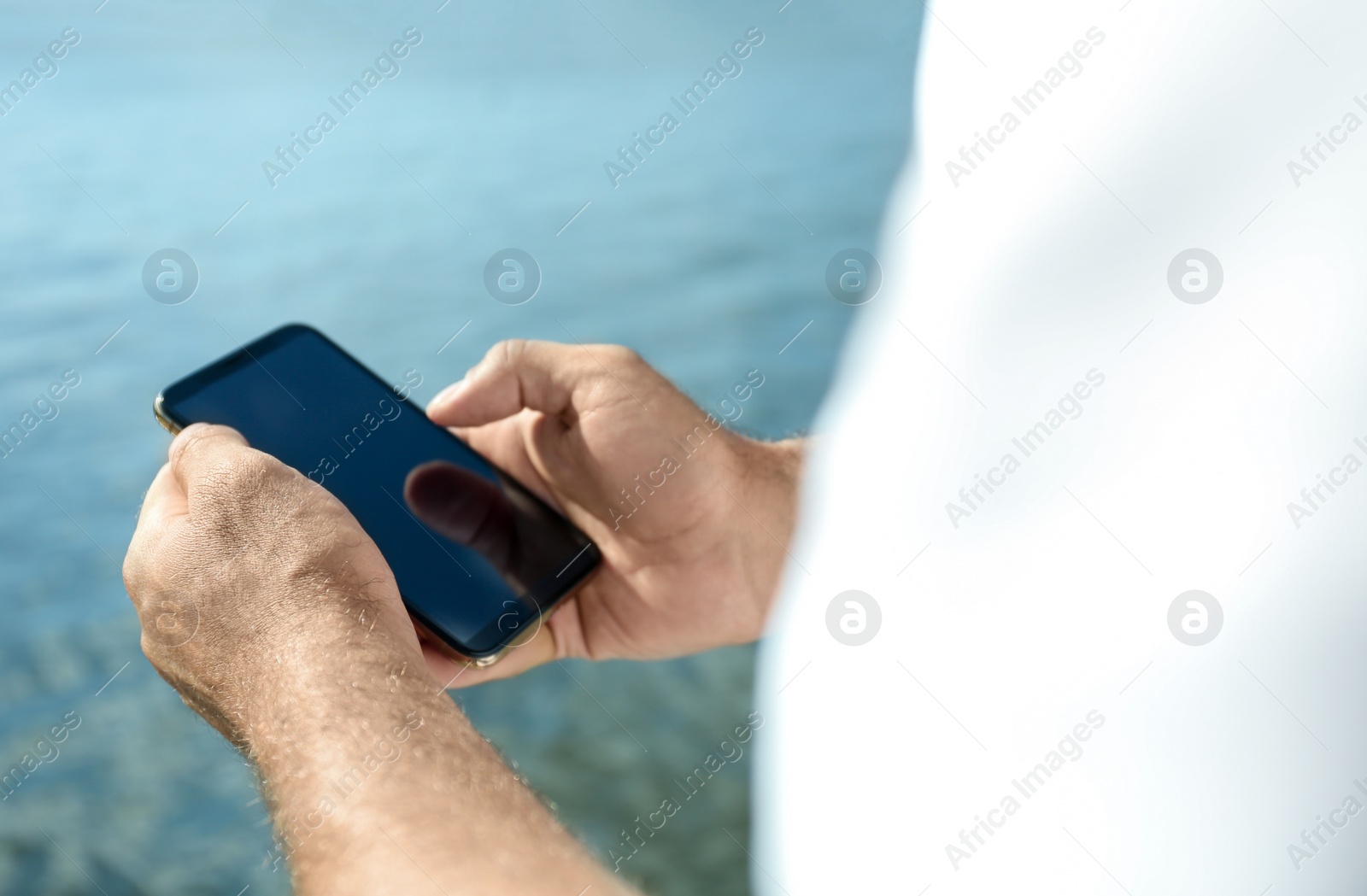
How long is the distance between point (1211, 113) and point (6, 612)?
1438mm

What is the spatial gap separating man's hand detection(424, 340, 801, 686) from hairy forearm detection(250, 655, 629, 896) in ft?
0.90

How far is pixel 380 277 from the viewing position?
1.94 m

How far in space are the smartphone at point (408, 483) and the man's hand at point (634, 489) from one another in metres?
0.05

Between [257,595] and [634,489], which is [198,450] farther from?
[634,489]

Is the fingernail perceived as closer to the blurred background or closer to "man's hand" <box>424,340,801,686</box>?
"man's hand" <box>424,340,801,686</box>

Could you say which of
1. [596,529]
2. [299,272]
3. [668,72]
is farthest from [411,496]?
[668,72]

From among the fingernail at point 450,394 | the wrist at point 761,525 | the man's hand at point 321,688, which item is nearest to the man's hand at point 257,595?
the man's hand at point 321,688

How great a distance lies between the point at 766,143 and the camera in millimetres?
2521

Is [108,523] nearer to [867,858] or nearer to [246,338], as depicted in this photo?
[246,338]

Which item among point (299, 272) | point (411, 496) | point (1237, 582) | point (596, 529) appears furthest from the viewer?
point (299, 272)

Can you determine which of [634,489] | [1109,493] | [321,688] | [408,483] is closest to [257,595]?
A: [321,688]

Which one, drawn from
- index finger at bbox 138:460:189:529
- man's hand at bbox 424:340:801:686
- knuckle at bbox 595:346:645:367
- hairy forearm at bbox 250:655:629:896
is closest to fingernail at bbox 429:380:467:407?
man's hand at bbox 424:340:801:686

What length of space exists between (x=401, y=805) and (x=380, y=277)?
1.66 m

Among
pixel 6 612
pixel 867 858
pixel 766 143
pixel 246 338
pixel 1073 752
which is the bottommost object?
pixel 6 612
